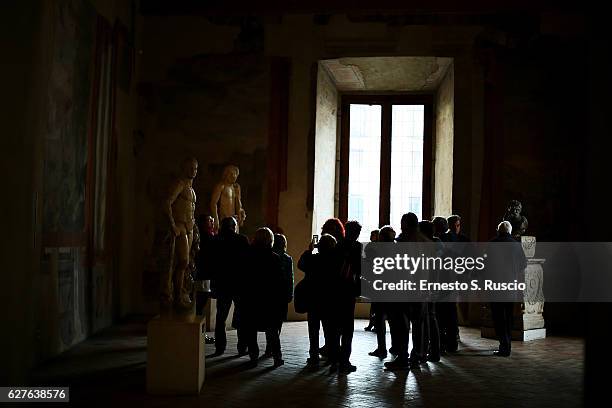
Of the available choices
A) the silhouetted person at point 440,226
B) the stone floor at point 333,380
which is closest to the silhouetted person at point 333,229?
the stone floor at point 333,380

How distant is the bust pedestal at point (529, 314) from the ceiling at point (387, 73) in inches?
170

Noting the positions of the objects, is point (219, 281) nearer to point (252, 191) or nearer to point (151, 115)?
point (252, 191)

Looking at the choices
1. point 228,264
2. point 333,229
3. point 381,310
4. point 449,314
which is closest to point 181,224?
point 228,264

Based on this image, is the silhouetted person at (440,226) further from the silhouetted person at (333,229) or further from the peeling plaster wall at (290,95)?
the peeling plaster wall at (290,95)

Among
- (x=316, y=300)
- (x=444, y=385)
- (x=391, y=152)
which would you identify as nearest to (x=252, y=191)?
(x=391, y=152)

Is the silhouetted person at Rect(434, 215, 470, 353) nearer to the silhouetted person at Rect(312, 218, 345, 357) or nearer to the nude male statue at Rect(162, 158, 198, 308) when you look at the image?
the silhouetted person at Rect(312, 218, 345, 357)

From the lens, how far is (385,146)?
49.3 feet

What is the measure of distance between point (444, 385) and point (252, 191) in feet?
22.1

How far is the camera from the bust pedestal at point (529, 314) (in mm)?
10992

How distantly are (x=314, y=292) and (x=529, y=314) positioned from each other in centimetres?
489

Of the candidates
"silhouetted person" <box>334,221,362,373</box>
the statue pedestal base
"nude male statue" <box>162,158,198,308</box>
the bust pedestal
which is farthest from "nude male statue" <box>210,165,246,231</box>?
the statue pedestal base

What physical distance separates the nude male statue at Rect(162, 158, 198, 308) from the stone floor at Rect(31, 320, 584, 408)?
0.95 metres

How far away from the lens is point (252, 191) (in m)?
13.2

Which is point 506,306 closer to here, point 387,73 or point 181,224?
point 181,224
